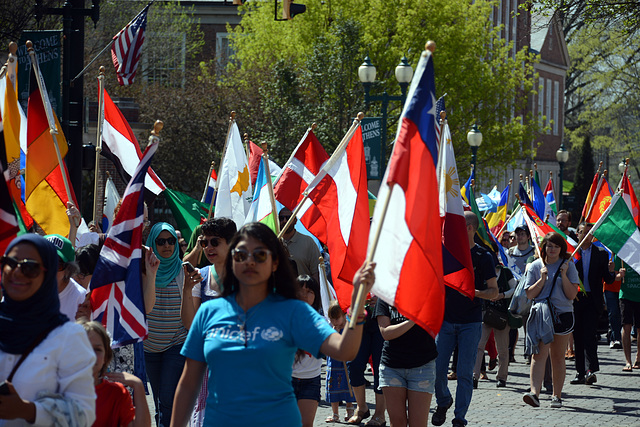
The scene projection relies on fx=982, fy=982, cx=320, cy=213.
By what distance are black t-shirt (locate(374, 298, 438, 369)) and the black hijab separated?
365cm

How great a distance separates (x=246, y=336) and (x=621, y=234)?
838 centimetres

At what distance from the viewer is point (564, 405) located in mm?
10695

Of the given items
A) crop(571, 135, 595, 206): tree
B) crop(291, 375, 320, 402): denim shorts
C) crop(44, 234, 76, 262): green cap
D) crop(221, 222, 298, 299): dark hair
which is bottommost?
crop(571, 135, 595, 206): tree

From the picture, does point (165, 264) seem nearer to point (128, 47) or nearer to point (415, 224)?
point (415, 224)

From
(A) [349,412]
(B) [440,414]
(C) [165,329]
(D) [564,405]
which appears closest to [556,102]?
(D) [564,405]

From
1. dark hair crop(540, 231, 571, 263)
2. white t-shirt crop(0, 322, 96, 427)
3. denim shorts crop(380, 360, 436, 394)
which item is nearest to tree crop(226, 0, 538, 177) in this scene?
dark hair crop(540, 231, 571, 263)

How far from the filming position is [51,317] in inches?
150

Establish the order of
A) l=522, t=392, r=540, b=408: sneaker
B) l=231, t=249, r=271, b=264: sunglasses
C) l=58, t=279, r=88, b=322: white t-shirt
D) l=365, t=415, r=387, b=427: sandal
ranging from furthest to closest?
1. l=522, t=392, r=540, b=408: sneaker
2. l=365, t=415, r=387, b=427: sandal
3. l=58, t=279, r=88, b=322: white t-shirt
4. l=231, t=249, r=271, b=264: sunglasses

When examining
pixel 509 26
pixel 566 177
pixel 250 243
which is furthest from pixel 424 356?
pixel 566 177

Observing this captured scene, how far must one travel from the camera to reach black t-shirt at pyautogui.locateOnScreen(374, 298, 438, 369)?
23.4ft

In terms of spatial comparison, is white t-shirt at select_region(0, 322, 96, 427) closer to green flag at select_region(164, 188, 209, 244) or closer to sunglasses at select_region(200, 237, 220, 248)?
sunglasses at select_region(200, 237, 220, 248)

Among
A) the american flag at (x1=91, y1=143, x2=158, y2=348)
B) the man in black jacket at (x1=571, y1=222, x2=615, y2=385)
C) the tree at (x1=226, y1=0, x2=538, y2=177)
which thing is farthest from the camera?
the tree at (x1=226, y1=0, x2=538, y2=177)

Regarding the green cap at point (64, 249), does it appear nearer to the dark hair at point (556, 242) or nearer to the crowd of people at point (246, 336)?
the crowd of people at point (246, 336)

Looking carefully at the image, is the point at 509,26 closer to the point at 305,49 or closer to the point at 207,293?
the point at 305,49
